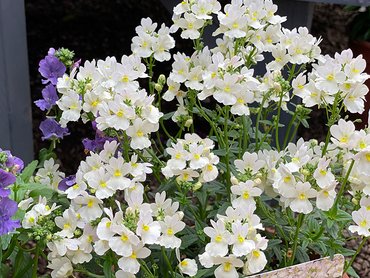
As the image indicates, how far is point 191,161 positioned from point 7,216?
1.30ft

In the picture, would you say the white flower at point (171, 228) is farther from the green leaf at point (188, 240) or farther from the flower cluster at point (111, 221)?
the green leaf at point (188, 240)

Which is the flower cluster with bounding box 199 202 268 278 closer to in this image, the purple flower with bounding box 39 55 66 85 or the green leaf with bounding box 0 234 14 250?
the green leaf with bounding box 0 234 14 250

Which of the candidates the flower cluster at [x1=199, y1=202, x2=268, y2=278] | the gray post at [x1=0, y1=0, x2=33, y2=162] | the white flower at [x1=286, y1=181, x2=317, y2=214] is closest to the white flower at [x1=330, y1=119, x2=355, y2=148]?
the white flower at [x1=286, y1=181, x2=317, y2=214]

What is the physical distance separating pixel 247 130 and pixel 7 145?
104 cm

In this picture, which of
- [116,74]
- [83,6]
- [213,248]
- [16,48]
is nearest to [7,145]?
[16,48]

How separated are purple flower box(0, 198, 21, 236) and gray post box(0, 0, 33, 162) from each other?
1.04 metres

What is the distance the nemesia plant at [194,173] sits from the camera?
4.75ft

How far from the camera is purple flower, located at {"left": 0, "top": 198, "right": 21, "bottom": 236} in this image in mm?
1416

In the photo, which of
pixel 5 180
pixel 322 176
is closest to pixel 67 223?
pixel 5 180

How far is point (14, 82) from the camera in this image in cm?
242

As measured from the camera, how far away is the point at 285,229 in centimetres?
175

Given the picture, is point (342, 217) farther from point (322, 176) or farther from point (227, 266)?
point (227, 266)

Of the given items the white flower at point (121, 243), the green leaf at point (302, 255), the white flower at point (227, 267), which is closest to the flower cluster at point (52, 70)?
the white flower at point (121, 243)

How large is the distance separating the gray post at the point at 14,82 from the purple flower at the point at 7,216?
104cm
